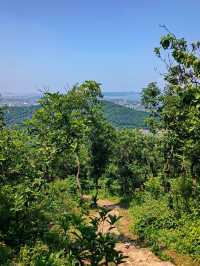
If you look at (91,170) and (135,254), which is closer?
(135,254)

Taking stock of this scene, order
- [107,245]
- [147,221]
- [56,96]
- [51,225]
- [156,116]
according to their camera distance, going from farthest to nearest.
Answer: [156,116], [147,221], [56,96], [51,225], [107,245]

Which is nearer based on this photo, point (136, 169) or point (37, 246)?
point (37, 246)

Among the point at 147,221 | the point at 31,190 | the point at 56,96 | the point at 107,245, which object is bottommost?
the point at 147,221

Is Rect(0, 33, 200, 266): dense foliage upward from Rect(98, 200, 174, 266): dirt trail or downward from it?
upward

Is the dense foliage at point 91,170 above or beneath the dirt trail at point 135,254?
above

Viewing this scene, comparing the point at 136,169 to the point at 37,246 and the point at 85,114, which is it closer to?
the point at 85,114

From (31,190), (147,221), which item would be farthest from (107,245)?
(147,221)

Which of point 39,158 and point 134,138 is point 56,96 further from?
point 134,138

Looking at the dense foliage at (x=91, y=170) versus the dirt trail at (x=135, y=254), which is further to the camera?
the dirt trail at (x=135, y=254)

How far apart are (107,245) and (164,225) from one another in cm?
2161

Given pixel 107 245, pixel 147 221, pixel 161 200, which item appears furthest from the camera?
pixel 161 200

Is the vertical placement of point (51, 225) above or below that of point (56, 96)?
below

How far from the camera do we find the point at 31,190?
17.2 m

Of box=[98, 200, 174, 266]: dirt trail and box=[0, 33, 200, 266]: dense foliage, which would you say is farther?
box=[98, 200, 174, 266]: dirt trail
